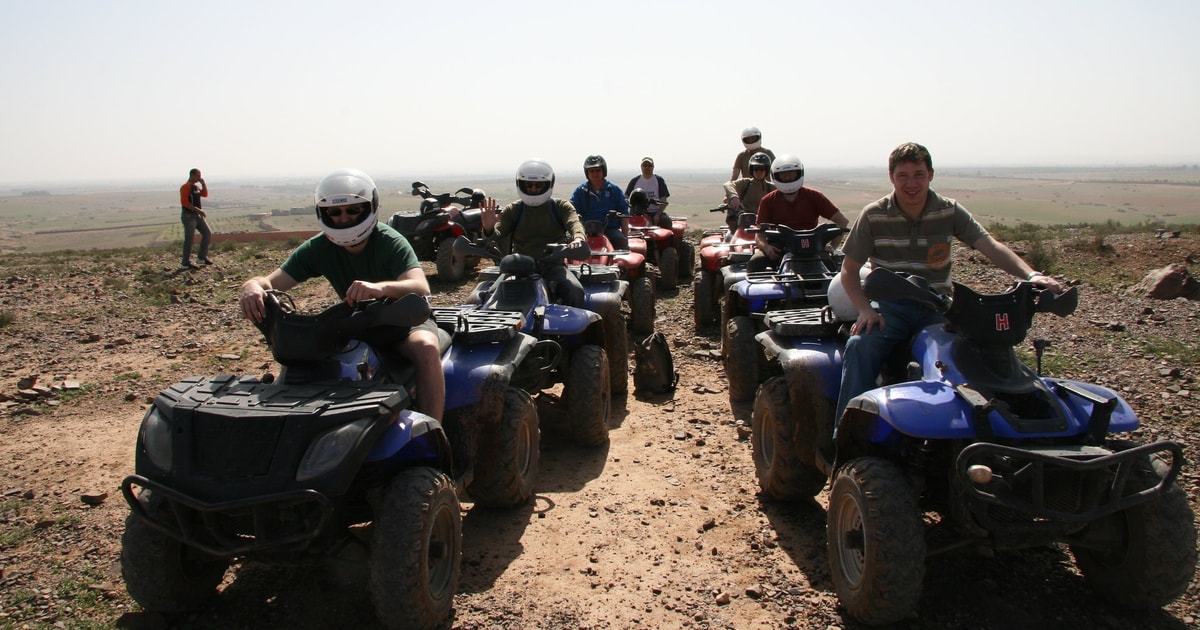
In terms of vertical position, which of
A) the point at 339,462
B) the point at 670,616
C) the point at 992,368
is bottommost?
the point at 670,616

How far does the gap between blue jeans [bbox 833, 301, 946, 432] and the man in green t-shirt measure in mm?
2042

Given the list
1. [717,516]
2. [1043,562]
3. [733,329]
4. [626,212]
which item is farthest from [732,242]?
[1043,562]

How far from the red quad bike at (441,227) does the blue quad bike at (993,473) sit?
10.7 m

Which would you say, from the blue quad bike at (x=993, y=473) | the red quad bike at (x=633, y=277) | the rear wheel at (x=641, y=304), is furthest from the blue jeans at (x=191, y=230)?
the blue quad bike at (x=993, y=473)

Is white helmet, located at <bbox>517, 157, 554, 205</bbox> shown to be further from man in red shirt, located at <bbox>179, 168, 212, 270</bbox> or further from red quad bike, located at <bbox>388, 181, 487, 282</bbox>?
man in red shirt, located at <bbox>179, 168, 212, 270</bbox>

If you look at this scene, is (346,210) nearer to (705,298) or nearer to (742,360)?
(742,360)

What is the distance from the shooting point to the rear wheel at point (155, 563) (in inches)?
134

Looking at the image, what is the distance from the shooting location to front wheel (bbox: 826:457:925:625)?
327 cm

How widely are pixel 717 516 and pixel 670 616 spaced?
3.98 ft

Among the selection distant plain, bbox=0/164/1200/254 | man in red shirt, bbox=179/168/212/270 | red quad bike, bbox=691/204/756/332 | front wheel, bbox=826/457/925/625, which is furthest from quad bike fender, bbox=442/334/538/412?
distant plain, bbox=0/164/1200/254

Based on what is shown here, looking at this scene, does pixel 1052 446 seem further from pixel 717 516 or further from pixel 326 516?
pixel 326 516

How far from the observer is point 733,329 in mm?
7129

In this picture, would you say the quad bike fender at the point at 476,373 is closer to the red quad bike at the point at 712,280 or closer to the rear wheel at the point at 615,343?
the rear wheel at the point at 615,343

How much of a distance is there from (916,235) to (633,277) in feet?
18.9
